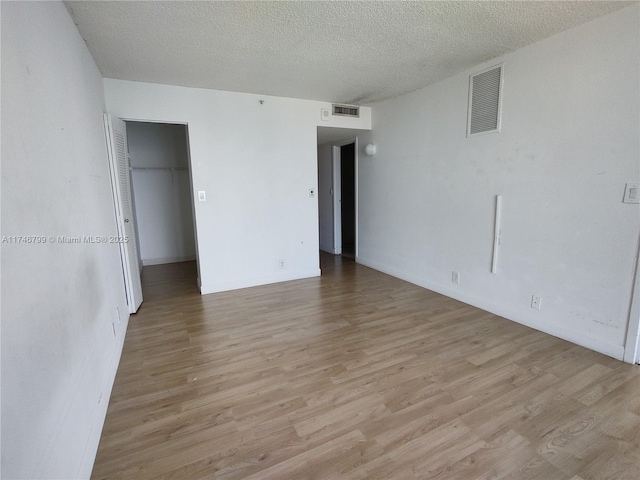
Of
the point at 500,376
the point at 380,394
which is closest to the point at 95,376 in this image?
the point at 380,394

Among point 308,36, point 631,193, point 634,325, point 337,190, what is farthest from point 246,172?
point 634,325

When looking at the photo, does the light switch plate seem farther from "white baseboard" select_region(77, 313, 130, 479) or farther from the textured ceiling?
"white baseboard" select_region(77, 313, 130, 479)

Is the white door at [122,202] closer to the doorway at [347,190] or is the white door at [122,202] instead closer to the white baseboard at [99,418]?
the white baseboard at [99,418]

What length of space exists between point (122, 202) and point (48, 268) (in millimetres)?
2263

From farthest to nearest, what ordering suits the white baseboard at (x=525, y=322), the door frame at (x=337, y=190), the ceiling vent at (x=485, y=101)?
the door frame at (x=337, y=190) → the ceiling vent at (x=485, y=101) → the white baseboard at (x=525, y=322)

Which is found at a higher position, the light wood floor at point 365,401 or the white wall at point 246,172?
the white wall at point 246,172

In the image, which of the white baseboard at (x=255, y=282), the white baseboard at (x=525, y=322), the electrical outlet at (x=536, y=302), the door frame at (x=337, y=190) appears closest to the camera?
the white baseboard at (x=525, y=322)

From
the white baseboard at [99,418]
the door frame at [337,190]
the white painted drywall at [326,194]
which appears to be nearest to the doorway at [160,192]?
the white painted drywall at [326,194]

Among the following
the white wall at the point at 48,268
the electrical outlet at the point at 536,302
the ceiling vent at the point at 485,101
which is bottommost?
the electrical outlet at the point at 536,302

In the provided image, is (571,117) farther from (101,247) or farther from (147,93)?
(147,93)

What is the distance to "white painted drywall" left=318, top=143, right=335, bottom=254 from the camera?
5.81m

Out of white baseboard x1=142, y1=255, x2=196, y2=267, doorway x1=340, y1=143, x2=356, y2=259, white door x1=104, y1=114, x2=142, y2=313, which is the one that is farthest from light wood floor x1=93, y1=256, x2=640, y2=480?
doorway x1=340, y1=143, x2=356, y2=259

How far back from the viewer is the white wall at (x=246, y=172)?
11.6ft

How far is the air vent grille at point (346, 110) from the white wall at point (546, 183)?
77cm
